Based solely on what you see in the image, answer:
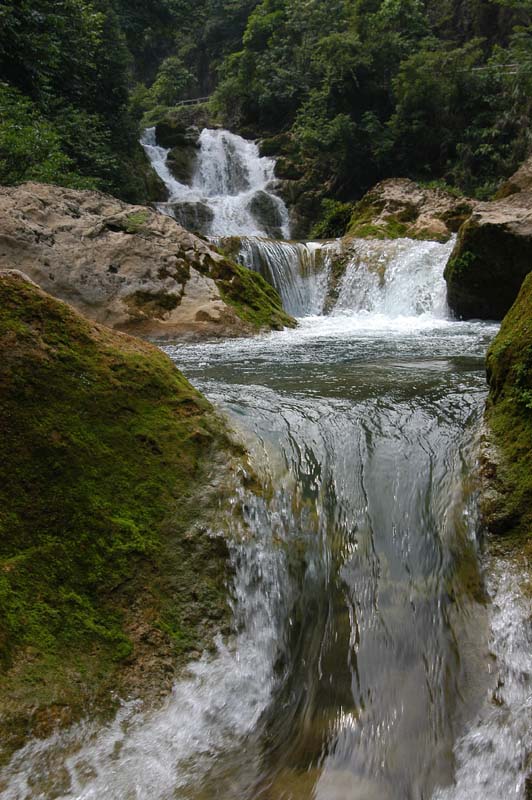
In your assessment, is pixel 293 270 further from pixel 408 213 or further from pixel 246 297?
pixel 246 297

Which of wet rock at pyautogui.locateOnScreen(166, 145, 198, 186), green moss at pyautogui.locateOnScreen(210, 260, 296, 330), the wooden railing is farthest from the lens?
the wooden railing

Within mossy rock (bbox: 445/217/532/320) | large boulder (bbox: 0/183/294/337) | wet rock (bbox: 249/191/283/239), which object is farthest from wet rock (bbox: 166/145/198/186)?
mossy rock (bbox: 445/217/532/320)

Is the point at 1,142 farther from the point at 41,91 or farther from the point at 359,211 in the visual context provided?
the point at 359,211

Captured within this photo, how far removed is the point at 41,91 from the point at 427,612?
14498 mm

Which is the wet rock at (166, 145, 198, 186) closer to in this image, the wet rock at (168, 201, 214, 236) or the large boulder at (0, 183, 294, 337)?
the wet rock at (168, 201, 214, 236)

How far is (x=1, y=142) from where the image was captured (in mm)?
9422

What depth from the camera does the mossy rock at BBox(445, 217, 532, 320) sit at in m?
8.77

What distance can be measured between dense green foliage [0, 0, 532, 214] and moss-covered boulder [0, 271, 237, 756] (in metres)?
8.45

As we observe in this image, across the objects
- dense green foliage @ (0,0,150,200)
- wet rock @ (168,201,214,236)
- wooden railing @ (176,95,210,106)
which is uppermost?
wooden railing @ (176,95,210,106)

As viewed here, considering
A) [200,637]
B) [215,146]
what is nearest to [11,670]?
[200,637]

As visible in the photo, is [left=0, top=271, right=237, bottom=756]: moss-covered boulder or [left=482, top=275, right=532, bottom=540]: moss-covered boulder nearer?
[left=0, top=271, right=237, bottom=756]: moss-covered boulder

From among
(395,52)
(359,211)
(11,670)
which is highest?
(395,52)

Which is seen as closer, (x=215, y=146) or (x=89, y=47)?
(x=89, y=47)

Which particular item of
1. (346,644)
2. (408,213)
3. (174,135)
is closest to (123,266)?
(346,644)
